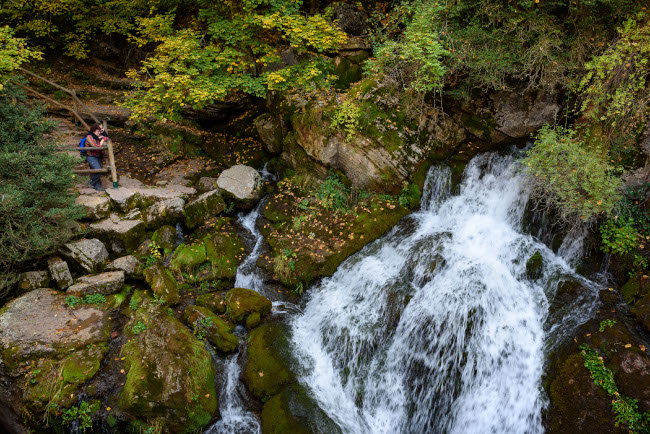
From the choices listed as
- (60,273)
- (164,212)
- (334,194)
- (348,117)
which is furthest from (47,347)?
(348,117)

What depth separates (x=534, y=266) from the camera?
7207 millimetres

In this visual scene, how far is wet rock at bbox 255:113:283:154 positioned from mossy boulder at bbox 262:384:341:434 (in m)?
7.59

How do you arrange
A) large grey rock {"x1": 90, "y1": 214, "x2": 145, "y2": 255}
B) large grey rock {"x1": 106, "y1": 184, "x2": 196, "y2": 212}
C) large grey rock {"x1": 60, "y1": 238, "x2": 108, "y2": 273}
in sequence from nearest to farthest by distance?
large grey rock {"x1": 60, "y1": 238, "x2": 108, "y2": 273} < large grey rock {"x1": 90, "y1": 214, "x2": 145, "y2": 255} < large grey rock {"x1": 106, "y1": 184, "x2": 196, "y2": 212}

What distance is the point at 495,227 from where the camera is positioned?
8.12 m

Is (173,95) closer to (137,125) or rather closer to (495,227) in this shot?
(137,125)


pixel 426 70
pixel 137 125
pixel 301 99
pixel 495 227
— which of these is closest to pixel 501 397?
pixel 495 227

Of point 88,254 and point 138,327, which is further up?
point 88,254

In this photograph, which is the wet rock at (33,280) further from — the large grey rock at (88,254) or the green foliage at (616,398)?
the green foliage at (616,398)

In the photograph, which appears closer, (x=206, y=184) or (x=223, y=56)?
(x=223, y=56)

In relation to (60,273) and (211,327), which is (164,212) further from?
(211,327)

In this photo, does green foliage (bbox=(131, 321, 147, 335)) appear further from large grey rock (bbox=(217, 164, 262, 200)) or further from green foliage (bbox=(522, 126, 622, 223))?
green foliage (bbox=(522, 126, 622, 223))

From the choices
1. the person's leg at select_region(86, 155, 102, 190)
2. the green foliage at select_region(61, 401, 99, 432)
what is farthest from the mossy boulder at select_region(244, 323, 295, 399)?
the person's leg at select_region(86, 155, 102, 190)

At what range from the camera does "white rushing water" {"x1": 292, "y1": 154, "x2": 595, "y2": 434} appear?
607 cm

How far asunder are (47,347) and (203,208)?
15.3ft
